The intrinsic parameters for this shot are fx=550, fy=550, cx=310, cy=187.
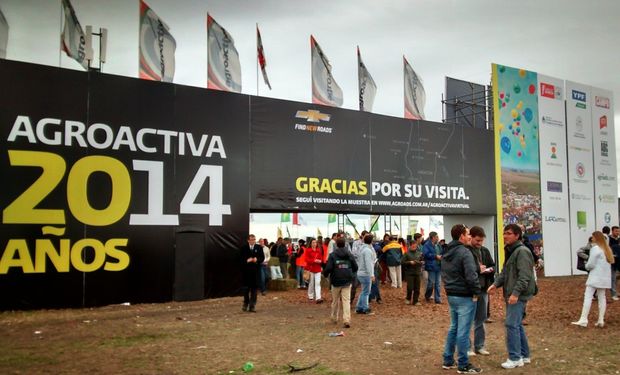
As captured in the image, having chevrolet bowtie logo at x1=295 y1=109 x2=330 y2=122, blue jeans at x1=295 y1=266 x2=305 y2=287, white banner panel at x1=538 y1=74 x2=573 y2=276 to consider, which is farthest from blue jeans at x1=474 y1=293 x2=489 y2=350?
white banner panel at x1=538 y1=74 x2=573 y2=276

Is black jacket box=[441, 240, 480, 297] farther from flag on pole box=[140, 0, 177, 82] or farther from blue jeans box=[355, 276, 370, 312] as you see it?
flag on pole box=[140, 0, 177, 82]

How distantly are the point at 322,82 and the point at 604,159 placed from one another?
14995 millimetres

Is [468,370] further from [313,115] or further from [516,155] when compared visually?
[516,155]

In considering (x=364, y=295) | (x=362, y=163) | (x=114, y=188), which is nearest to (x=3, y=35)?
(x=114, y=188)

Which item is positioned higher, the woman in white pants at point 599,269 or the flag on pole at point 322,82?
the flag on pole at point 322,82

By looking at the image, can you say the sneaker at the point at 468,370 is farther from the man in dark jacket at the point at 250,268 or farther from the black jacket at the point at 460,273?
the man in dark jacket at the point at 250,268

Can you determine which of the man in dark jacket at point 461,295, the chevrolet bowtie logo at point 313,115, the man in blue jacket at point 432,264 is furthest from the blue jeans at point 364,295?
the chevrolet bowtie logo at point 313,115

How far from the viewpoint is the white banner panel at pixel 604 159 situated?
2512cm

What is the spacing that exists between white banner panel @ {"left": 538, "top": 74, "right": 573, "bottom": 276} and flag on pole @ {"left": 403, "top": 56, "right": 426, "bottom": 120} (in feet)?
18.5

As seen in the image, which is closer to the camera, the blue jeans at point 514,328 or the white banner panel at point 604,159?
the blue jeans at point 514,328

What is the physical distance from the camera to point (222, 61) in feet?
56.7

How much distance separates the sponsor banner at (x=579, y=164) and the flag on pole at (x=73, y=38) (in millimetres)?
19902

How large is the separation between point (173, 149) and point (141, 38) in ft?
11.6

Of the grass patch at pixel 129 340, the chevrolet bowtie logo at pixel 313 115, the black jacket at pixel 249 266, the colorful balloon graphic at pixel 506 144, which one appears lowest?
the grass patch at pixel 129 340
